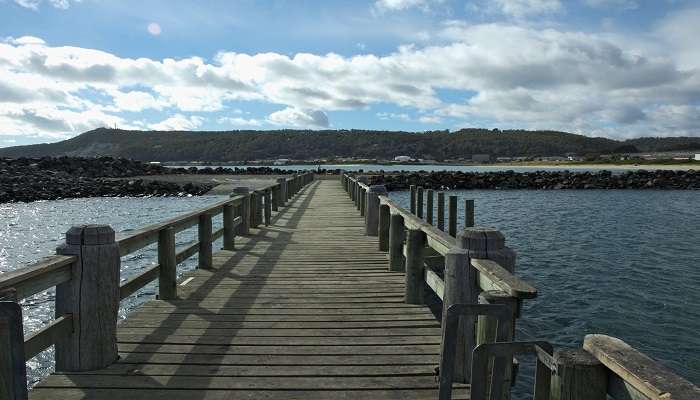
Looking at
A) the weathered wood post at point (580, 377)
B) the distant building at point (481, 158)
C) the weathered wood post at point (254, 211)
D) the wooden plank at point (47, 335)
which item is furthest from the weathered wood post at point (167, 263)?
the distant building at point (481, 158)

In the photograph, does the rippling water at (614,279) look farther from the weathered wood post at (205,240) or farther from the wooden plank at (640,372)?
the wooden plank at (640,372)

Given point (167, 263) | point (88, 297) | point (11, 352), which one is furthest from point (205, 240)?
point (11, 352)

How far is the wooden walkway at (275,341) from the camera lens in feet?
13.6

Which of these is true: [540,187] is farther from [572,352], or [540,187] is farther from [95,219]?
[572,352]

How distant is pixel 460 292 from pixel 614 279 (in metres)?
12.8

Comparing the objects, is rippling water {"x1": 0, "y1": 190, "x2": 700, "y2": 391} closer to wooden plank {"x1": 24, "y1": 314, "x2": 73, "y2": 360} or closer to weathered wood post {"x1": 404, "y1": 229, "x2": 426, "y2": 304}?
weathered wood post {"x1": 404, "y1": 229, "x2": 426, "y2": 304}

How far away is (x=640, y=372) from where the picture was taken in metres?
1.89

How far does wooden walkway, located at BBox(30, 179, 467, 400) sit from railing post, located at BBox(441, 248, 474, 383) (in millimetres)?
210

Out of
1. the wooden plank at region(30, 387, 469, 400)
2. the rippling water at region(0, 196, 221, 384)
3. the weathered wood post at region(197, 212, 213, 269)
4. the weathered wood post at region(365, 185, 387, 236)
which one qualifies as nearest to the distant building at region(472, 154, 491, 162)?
the rippling water at region(0, 196, 221, 384)

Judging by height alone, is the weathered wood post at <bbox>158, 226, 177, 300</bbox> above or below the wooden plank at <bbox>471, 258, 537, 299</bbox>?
below

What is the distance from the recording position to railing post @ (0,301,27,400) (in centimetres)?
273

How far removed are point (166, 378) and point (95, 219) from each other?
30459 mm

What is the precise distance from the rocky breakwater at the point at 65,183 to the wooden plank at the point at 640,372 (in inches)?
1892

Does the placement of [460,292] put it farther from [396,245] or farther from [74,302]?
[396,245]
